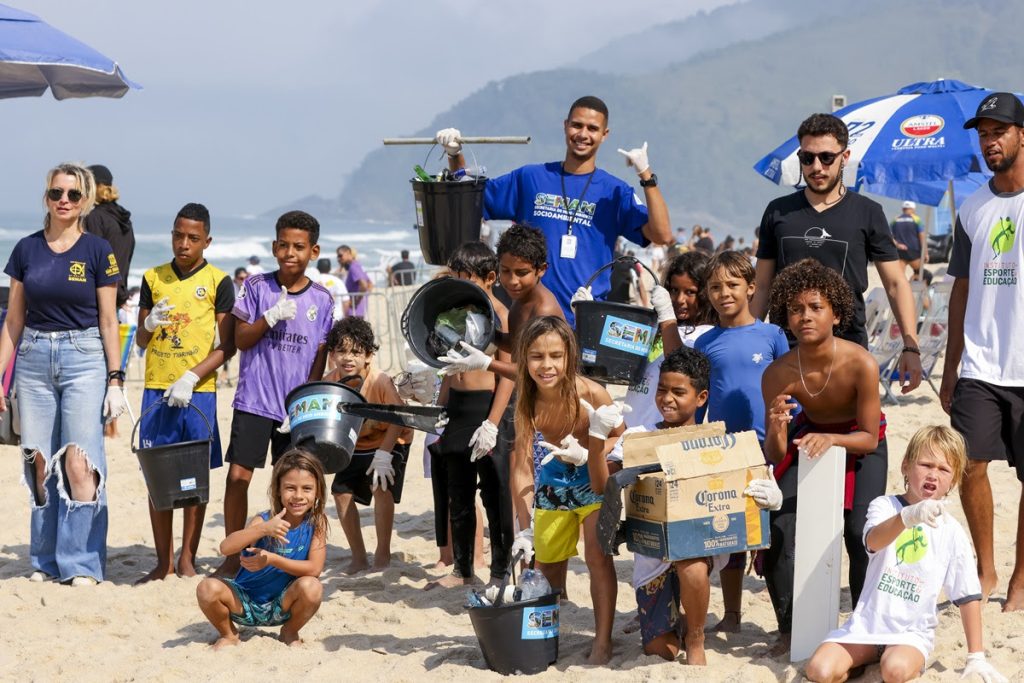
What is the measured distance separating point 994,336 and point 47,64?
4.91 metres

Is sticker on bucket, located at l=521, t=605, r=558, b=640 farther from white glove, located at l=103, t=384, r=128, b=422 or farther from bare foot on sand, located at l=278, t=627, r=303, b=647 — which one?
white glove, located at l=103, t=384, r=128, b=422

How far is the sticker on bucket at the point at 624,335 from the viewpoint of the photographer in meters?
4.83

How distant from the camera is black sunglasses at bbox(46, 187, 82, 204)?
5.72m

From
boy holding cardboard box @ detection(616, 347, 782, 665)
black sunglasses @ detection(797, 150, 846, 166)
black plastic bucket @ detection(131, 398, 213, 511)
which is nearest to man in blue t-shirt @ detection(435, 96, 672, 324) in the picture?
black sunglasses @ detection(797, 150, 846, 166)

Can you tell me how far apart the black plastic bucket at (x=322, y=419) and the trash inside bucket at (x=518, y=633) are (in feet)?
3.81

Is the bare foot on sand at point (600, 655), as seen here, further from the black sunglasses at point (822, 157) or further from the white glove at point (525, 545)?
the black sunglasses at point (822, 157)

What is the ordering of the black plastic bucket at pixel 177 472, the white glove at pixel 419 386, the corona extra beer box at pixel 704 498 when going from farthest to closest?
the white glove at pixel 419 386 → the black plastic bucket at pixel 177 472 → the corona extra beer box at pixel 704 498

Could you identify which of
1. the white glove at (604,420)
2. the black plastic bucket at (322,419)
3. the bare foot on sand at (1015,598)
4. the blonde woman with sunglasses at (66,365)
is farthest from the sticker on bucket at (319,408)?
the bare foot on sand at (1015,598)

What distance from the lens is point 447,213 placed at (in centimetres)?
563

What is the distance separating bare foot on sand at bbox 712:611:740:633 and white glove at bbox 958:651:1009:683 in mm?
1062

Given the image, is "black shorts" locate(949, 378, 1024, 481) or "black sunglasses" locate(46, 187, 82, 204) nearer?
"black shorts" locate(949, 378, 1024, 481)

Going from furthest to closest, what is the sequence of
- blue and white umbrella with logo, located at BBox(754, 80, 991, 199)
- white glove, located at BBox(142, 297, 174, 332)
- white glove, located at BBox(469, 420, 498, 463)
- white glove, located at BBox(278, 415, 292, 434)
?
blue and white umbrella with logo, located at BBox(754, 80, 991, 199), white glove, located at BBox(142, 297, 174, 332), white glove, located at BBox(278, 415, 292, 434), white glove, located at BBox(469, 420, 498, 463)

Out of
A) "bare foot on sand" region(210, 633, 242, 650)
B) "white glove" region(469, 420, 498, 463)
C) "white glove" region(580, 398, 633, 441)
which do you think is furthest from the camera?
"white glove" region(469, 420, 498, 463)

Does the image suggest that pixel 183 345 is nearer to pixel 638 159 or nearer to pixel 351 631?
pixel 351 631
